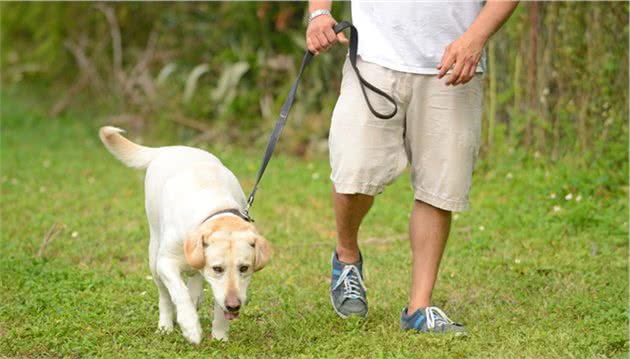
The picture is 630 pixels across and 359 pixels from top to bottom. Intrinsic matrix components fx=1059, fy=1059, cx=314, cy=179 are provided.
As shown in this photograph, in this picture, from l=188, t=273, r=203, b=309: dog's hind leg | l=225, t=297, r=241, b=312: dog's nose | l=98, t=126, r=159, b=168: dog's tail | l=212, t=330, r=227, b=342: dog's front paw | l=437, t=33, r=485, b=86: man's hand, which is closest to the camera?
l=225, t=297, r=241, b=312: dog's nose

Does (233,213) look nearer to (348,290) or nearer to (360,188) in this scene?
(360,188)

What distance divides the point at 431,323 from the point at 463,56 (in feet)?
3.81

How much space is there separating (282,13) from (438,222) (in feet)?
19.4

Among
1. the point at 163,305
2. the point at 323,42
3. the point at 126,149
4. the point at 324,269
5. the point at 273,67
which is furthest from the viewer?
the point at 273,67

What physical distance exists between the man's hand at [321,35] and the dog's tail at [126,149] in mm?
963

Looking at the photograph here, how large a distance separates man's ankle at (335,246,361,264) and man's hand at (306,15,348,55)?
998 millimetres

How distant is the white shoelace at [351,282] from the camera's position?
4.92 m

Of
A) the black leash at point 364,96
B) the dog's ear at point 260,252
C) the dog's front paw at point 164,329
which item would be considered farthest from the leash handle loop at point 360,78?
the dog's front paw at point 164,329

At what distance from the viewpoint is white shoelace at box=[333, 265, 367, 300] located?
194 inches

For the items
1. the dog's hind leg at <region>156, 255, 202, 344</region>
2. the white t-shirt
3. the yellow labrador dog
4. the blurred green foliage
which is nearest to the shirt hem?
the white t-shirt

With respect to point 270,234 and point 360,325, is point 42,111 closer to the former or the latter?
point 270,234

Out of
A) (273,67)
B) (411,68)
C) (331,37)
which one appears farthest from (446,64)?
(273,67)

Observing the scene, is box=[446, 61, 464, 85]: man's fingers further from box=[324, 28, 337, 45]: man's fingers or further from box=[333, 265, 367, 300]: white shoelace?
box=[333, 265, 367, 300]: white shoelace

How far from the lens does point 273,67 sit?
10.5m
